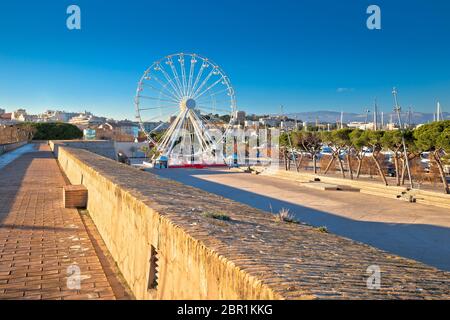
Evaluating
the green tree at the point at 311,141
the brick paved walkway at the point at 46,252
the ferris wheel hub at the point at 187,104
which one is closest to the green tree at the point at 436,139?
the green tree at the point at 311,141

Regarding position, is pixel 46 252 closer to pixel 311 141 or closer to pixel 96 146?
pixel 96 146

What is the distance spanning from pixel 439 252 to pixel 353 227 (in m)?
3.35

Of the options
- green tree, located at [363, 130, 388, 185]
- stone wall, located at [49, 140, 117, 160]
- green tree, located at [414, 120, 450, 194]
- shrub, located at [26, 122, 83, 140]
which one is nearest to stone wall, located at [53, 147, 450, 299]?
green tree, located at [414, 120, 450, 194]

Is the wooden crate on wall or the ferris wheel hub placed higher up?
the ferris wheel hub

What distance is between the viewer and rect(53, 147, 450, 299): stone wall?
2.41m

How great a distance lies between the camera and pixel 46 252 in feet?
18.2

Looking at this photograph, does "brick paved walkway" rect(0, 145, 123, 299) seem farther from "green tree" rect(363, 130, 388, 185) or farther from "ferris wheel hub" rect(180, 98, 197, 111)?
"ferris wheel hub" rect(180, 98, 197, 111)

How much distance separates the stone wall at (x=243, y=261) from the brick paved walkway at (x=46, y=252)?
1.32ft

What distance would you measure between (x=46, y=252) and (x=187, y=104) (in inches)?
1381

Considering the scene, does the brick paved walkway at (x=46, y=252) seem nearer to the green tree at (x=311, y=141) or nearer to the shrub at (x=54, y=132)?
the green tree at (x=311, y=141)

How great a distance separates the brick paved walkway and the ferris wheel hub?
100 feet

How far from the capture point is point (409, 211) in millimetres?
18109

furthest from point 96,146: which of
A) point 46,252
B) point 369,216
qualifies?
point 46,252
